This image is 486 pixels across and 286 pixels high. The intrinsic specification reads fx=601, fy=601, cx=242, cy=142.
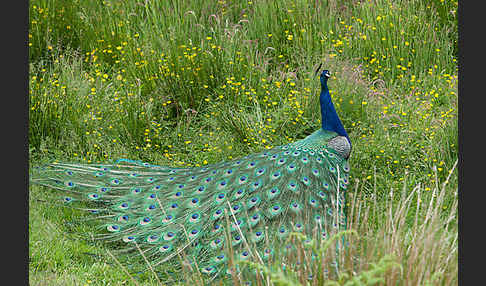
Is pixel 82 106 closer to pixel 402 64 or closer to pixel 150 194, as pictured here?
pixel 150 194

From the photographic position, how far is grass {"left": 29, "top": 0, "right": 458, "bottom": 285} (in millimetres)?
5340

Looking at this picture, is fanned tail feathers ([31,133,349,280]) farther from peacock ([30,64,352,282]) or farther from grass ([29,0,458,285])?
grass ([29,0,458,285])

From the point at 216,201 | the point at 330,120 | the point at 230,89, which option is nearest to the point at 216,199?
the point at 216,201

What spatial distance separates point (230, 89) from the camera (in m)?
6.62

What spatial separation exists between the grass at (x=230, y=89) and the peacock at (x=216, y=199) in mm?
318

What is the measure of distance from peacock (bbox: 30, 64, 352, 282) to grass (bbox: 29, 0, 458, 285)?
32cm

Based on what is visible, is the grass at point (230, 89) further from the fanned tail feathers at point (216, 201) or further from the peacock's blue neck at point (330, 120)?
the peacock's blue neck at point (330, 120)

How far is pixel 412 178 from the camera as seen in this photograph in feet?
17.1

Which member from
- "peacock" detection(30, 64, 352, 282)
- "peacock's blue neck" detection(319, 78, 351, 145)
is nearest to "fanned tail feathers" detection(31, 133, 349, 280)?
"peacock" detection(30, 64, 352, 282)

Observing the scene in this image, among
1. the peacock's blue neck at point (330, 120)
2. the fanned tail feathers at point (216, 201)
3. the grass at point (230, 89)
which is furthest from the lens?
the grass at point (230, 89)

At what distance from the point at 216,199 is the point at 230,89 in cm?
238

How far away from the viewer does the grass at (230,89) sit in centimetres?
534

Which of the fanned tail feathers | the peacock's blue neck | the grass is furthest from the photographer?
the grass

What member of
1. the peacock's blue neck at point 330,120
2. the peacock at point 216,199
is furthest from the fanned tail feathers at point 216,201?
the peacock's blue neck at point 330,120
